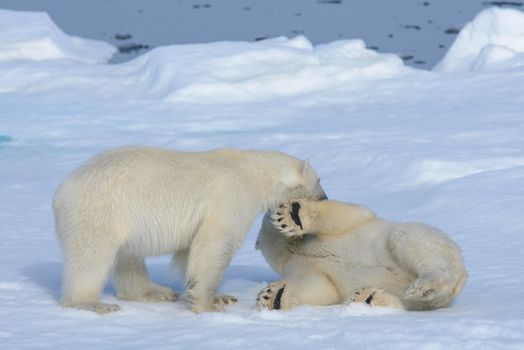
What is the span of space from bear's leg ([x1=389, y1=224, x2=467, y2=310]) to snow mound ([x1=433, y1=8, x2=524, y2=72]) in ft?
24.8

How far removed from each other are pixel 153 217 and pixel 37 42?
8.93 m

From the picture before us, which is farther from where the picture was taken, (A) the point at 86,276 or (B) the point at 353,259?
(B) the point at 353,259

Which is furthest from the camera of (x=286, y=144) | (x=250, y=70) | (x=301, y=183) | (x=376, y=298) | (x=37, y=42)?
(x=37, y=42)

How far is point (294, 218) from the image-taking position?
4.48 m

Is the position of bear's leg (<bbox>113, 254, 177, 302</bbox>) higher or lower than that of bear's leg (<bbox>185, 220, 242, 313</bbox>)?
lower

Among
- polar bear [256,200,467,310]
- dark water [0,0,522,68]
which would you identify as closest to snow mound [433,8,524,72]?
dark water [0,0,522,68]

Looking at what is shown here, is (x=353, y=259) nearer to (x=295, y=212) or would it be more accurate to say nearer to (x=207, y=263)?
(x=295, y=212)

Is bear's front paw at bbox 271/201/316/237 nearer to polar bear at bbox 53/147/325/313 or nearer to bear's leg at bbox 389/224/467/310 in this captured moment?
polar bear at bbox 53/147/325/313

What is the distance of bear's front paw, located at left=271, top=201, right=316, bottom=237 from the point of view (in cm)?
444

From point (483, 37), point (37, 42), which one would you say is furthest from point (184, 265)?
point (37, 42)

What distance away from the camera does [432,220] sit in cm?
602

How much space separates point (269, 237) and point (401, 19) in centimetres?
1479

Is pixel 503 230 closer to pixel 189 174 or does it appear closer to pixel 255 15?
pixel 189 174

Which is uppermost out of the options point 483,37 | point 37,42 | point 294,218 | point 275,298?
point 294,218
